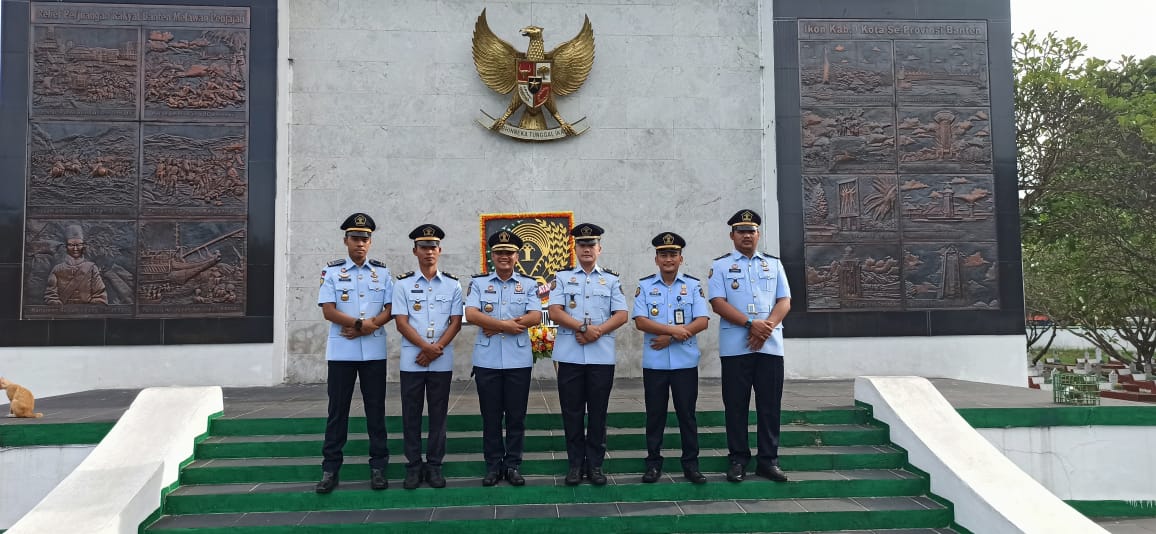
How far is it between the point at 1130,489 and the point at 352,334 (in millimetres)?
5350

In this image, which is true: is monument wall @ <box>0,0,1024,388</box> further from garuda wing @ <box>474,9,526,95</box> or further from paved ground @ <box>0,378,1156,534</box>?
paved ground @ <box>0,378,1156,534</box>

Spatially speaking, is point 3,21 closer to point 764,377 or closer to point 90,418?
point 90,418

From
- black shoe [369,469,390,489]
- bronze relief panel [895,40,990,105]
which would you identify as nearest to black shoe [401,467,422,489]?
black shoe [369,469,390,489]

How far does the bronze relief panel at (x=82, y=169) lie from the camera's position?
691cm

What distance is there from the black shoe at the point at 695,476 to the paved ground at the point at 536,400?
3.97 ft

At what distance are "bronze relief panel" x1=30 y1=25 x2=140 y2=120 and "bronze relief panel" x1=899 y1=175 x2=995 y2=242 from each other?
870cm

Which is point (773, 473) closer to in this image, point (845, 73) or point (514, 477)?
point (514, 477)

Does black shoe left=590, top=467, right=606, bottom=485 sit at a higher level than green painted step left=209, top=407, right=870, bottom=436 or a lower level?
lower

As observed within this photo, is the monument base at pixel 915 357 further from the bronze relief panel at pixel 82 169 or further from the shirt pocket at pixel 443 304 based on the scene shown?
the bronze relief panel at pixel 82 169

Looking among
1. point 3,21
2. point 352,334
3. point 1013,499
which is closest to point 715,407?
point 1013,499

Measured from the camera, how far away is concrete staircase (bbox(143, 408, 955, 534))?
3.51 metres

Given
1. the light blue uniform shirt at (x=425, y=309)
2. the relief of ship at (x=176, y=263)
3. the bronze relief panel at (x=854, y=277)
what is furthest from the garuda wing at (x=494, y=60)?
the light blue uniform shirt at (x=425, y=309)

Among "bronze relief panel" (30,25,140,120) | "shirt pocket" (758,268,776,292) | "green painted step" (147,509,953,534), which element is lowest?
"green painted step" (147,509,953,534)

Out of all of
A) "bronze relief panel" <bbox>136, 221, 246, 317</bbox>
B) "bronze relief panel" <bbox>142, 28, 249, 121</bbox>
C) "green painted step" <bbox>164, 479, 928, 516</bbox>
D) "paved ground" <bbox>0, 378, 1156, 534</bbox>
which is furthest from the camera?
"bronze relief panel" <bbox>142, 28, 249, 121</bbox>
